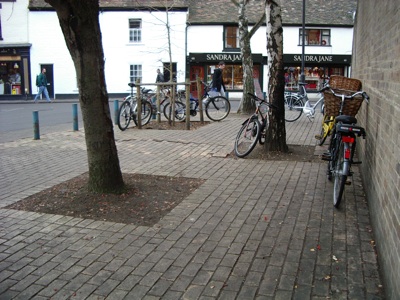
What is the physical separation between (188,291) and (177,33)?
30397 mm

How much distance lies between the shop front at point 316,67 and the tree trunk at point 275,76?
24.7m

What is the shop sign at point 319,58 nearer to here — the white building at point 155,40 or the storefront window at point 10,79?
the white building at point 155,40

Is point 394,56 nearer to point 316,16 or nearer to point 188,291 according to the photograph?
point 188,291

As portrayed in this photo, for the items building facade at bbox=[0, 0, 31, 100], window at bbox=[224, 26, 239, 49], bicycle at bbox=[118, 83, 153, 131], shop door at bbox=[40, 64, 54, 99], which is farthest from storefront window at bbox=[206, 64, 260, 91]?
bicycle at bbox=[118, 83, 153, 131]

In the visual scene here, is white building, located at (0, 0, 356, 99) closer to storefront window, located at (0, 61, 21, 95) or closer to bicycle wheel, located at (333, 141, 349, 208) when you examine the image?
storefront window, located at (0, 61, 21, 95)

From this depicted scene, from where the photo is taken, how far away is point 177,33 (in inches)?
1265

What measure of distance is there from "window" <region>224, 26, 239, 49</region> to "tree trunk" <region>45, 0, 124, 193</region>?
1105 inches

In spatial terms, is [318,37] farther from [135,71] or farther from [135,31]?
[135,71]

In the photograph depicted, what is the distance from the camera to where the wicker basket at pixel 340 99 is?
21.2 feet

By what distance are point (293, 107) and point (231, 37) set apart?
19.1 meters

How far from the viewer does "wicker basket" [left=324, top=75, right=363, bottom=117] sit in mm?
6457

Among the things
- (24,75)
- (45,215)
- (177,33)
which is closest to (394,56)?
(45,215)

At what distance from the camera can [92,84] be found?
5332 mm

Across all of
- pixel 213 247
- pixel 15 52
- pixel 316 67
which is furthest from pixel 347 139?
pixel 15 52
